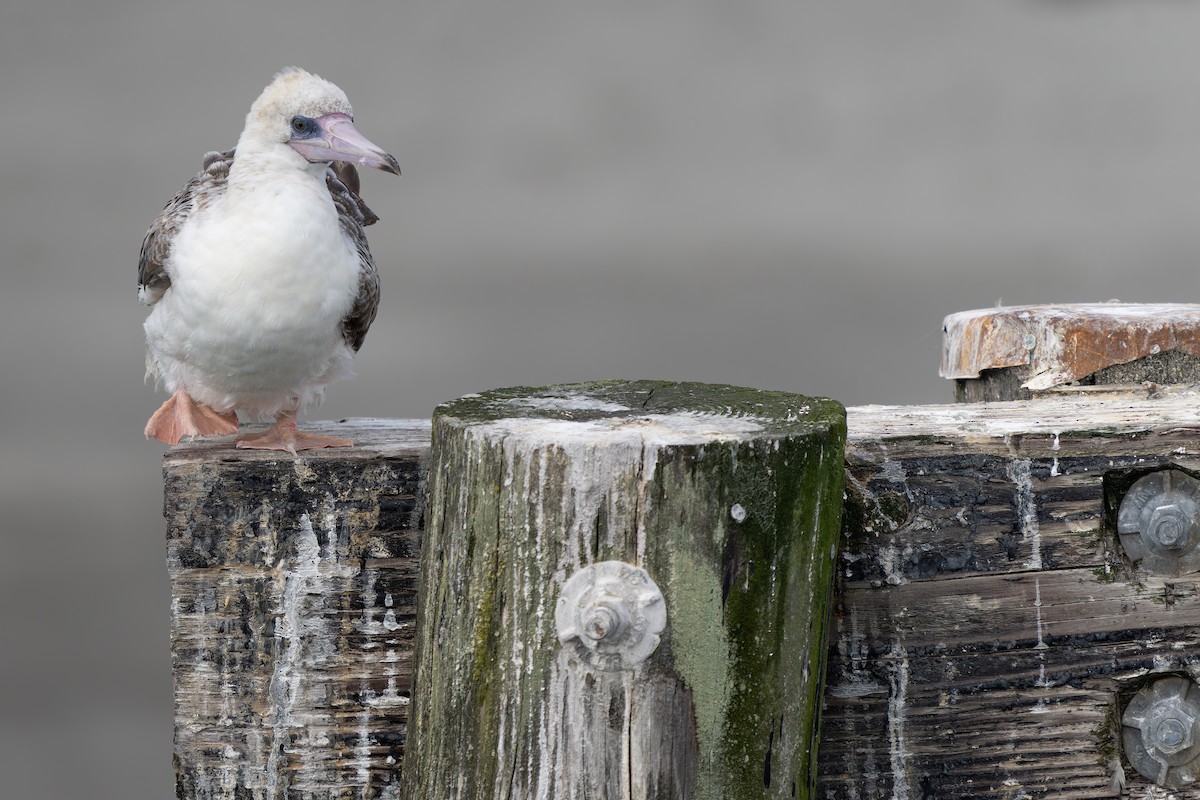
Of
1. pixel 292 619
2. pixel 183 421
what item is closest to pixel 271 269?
pixel 183 421

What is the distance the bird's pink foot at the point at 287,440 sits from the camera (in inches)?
101

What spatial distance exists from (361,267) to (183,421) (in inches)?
24.8

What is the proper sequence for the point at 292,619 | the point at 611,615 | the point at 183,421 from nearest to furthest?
1. the point at 611,615
2. the point at 292,619
3. the point at 183,421

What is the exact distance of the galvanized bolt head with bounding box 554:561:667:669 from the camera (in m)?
1.96

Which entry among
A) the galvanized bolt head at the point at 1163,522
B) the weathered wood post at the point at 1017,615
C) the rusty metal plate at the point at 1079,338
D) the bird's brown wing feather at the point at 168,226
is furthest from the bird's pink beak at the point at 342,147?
the rusty metal plate at the point at 1079,338

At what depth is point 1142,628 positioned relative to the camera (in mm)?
2531

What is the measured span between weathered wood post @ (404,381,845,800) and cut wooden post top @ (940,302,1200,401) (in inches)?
71.4

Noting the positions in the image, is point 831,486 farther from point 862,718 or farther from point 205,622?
point 205,622

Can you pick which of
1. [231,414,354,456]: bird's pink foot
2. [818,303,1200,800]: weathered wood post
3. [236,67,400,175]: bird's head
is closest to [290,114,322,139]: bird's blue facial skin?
[236,67,400,175]: bird's head

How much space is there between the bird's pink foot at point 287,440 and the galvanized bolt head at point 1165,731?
1.70 meters

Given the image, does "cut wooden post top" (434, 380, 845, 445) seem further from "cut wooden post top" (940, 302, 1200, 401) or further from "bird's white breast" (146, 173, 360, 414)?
"cut wooden post top" (940, 302, 1200, 401)

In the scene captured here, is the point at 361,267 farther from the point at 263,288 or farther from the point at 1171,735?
the point at 1171,735

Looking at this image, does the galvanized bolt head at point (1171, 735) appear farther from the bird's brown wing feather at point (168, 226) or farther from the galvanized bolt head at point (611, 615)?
the bird's brown wing feather at point (168, 226)

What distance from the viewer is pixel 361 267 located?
10.2ft
